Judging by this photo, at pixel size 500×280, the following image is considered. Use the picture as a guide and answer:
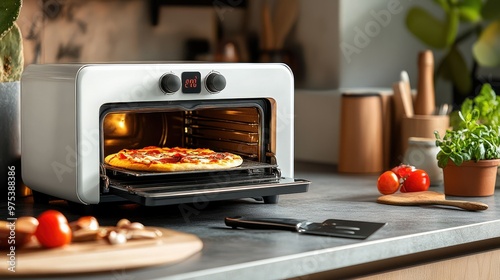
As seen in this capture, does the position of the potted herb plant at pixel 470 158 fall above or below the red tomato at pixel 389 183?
above

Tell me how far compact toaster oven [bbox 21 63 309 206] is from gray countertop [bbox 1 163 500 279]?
2.7 inches

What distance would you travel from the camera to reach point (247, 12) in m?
2.83

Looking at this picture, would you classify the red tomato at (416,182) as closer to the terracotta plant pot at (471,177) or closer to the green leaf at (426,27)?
the terracotta plant pot at (471,177)

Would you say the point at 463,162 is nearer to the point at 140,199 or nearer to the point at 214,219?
the point at 214,219

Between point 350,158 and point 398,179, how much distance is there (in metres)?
0.38

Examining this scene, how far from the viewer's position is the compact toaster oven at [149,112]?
60.5 inches

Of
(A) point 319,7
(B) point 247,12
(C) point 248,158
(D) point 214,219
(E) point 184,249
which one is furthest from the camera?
(B) point 247,12

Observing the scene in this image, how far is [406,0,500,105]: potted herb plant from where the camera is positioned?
8.95 ft

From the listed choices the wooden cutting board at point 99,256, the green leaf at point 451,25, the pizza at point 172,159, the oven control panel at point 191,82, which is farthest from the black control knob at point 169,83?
the green leaf at point 451,25

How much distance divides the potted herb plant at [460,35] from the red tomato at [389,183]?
94cm

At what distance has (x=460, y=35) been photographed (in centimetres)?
302

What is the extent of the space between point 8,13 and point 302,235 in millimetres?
739

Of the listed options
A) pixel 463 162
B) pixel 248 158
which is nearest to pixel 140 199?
pixel 248 158

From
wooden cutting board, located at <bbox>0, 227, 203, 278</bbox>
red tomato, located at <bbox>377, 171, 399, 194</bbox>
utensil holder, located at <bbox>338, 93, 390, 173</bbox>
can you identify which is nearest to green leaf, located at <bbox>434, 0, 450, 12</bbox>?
utensil holder, located at <bbox>338, 93, 390, 173</bbox>
